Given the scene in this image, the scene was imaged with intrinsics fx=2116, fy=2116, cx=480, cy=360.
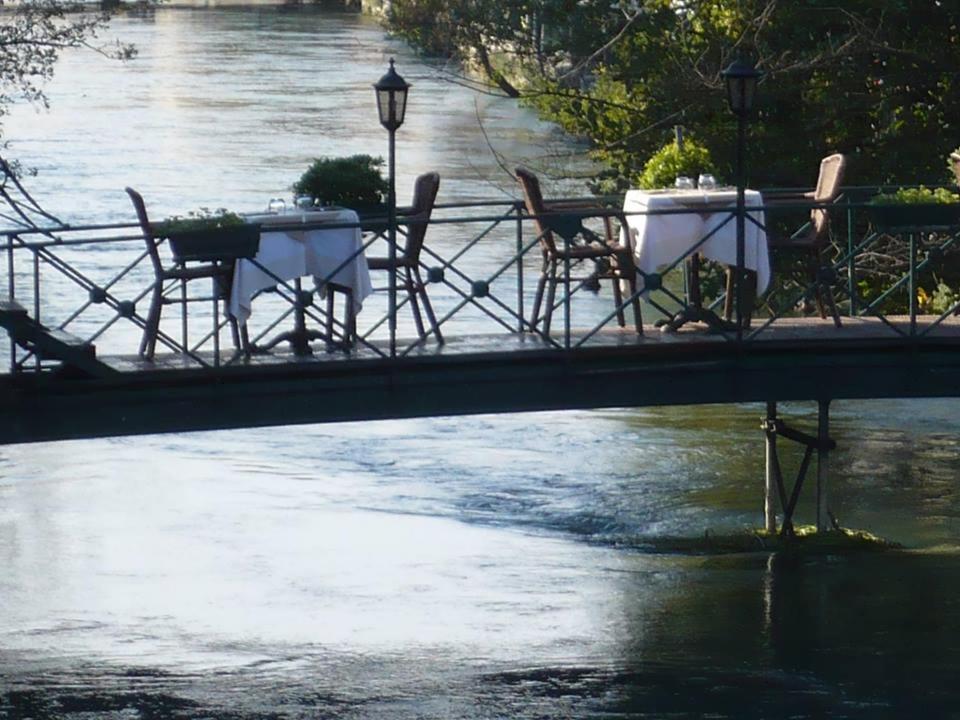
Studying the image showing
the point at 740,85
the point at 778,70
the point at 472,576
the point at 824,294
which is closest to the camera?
the point at 740,85

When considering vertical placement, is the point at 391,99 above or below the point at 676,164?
above

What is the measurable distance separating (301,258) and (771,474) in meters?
5.51

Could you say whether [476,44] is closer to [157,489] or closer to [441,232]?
[157,489]

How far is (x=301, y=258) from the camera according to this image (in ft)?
42.0

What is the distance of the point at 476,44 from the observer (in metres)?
25.7

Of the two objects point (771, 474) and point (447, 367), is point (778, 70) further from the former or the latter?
point (447, 367)

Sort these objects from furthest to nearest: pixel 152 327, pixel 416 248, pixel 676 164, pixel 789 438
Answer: pixel 676 164, pixel 789 438, pixel 416 248, pixel 152 327

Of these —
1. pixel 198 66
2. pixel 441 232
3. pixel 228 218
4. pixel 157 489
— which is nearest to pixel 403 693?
pixel 228 218

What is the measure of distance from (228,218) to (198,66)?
57.7m

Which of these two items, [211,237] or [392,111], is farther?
[392,111]

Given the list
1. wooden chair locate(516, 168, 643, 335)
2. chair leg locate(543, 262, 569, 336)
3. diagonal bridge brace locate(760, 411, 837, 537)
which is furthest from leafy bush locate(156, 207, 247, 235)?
diagonal bridge brace locate(760, 411, 837, 537)

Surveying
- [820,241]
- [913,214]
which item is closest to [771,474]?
[820,241]

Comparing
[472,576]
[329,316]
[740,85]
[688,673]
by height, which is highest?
[740,85]

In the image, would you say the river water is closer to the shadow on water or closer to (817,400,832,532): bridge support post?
the shadow on water
